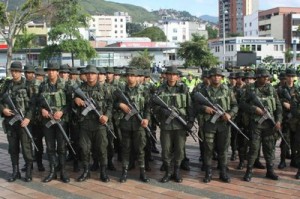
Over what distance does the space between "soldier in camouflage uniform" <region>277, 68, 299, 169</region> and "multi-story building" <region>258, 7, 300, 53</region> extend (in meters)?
72.4

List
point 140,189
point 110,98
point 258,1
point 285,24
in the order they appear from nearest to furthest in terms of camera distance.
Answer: point 140,189, point 110,98, point 285,24, point 258,1

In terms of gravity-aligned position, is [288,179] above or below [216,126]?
below

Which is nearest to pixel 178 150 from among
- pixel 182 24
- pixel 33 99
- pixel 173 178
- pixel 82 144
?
pixel 173 178

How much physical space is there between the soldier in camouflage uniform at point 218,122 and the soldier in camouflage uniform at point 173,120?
26cm

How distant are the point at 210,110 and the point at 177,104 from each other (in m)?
0.50

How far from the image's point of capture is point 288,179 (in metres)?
6.22

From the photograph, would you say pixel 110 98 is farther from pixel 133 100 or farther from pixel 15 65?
pixel 15 65

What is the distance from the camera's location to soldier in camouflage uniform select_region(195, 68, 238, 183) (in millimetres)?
6070

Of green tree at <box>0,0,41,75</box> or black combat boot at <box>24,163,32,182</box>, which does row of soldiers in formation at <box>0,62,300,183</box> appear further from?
green tree at <box>0,0,41,75</box>

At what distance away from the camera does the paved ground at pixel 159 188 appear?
18.4 feet

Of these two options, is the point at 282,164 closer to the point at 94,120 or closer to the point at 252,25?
the point at 94,120

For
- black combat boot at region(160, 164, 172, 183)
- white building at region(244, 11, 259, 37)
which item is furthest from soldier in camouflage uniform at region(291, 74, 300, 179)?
white building at region(244, 11, 259, 37)

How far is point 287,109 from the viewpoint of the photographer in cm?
677

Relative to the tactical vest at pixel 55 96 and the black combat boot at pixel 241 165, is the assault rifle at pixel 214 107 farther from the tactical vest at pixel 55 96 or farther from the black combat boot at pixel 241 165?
the tactical vest at pixel 55 96
